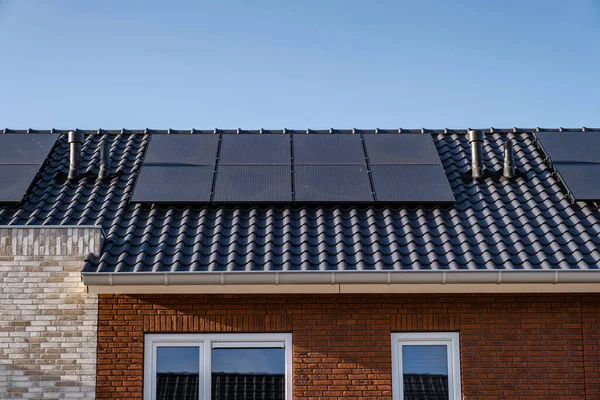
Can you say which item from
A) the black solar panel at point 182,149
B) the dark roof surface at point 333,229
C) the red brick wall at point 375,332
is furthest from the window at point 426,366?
the black solar panel at point 182,149

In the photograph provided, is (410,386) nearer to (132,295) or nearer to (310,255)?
(310,255)

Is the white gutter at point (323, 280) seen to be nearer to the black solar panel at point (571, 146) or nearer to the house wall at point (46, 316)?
the house wall at point (46, 316)

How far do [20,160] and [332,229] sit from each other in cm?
489

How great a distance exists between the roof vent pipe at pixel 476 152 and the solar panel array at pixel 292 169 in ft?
1.88

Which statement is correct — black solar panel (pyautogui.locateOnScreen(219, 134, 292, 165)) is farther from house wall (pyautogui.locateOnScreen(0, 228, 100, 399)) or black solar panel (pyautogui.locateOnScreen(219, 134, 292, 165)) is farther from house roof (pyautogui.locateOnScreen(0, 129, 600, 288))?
house wall (pyautogui.locateOnScreen(0, 228, 100, 399))

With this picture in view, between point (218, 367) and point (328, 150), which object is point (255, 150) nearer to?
point (328, 150)

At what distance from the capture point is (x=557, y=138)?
13695 millimetres

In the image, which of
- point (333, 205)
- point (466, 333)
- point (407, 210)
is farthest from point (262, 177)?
point (466, 333)

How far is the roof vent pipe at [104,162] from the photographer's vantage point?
12602mm

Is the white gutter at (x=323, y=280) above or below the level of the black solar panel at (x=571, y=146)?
below

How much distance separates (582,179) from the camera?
1216 centimetres

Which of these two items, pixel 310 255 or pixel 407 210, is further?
pixel 407 210

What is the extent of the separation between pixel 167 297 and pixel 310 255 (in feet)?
5.89

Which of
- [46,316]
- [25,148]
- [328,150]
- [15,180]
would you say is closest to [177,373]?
[46,316]
